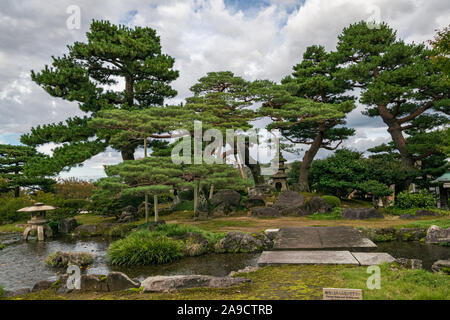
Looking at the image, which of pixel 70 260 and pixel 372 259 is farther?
pixel 70 260

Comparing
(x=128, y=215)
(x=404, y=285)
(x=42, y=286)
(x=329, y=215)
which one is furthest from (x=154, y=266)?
(x=329, y=215)

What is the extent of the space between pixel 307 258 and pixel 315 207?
378 inches

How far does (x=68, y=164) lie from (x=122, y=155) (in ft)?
15.8

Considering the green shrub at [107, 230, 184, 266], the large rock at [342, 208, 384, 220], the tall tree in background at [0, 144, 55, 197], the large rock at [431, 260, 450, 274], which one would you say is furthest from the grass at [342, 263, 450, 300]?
the tall tree in background at [0, 144, 55, 197]

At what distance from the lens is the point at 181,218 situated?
1554 centimetres

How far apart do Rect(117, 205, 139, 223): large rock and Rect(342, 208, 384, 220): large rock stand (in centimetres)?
1069

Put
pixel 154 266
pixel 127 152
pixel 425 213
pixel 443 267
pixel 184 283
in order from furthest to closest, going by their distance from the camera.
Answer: pixel 127 152, pixel 425 213, pixel 154 266, pixel 443 267, pixel 184 283

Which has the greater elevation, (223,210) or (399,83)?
(399,83)

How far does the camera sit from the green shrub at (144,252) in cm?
758

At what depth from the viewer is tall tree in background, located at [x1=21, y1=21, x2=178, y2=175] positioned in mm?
15344

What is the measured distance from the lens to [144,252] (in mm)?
7684

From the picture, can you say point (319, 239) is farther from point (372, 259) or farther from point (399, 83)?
point (399, 83)
